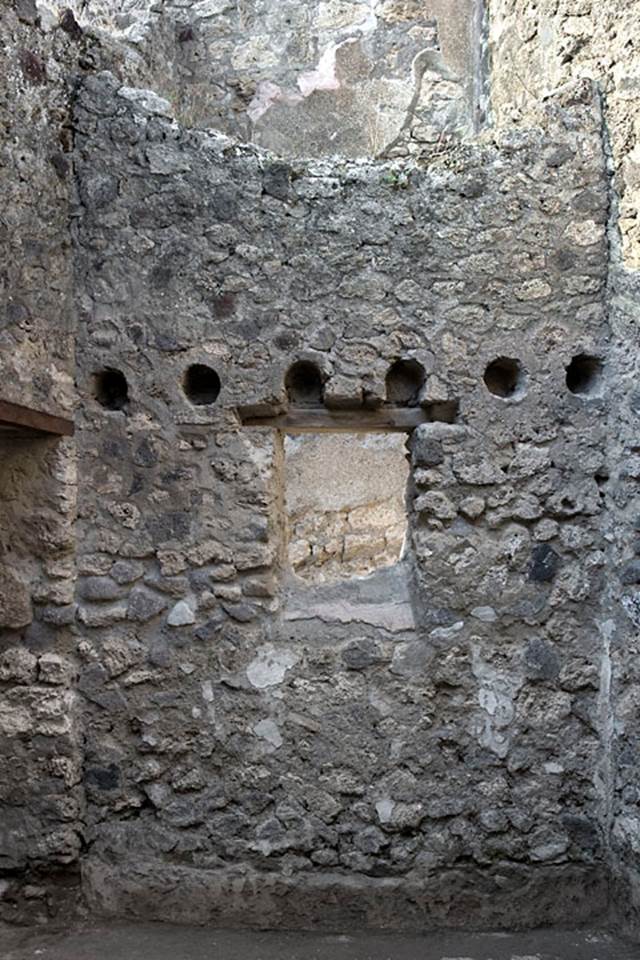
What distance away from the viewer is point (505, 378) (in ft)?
12.9

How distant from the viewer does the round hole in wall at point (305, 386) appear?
391 cm

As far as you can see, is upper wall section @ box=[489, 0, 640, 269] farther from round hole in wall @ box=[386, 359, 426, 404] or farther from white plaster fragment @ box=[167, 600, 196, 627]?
white plaster fragment @ box=[167, 600, 196, 627]

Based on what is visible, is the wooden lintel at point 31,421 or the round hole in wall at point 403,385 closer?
the wooden lintel at point 31,421

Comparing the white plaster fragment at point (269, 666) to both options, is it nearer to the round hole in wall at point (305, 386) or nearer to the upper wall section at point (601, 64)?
the round hole in wall at point (305, 386)

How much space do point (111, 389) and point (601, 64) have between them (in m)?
2.51

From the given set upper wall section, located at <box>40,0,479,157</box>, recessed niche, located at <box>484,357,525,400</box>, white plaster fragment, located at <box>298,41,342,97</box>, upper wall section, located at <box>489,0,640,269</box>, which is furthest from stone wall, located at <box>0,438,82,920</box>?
white plaster fragment, located at <box>298,41,342,97</box>

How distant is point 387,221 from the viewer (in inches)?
153

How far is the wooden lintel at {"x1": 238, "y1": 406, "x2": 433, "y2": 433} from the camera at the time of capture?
153 inches

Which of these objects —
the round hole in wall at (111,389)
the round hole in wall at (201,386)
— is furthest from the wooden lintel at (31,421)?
the round hole in wall at (201,386)

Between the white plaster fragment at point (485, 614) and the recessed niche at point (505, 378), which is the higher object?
the recessed niche at point (505, 378)

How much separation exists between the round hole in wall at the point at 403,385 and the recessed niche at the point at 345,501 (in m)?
2.84

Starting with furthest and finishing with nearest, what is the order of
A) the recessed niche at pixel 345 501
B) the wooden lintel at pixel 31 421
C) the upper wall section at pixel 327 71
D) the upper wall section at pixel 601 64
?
the recessed niche at pixel 345 501, the upper wall section at pixel 327 71, the upper wall section at pixel 601 64, the wooden lintel at pixel 31 421

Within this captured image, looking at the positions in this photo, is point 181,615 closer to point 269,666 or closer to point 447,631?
point 269,666

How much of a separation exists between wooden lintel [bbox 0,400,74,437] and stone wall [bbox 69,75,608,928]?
5.2 inches
